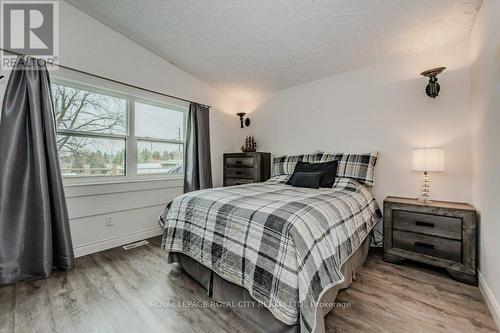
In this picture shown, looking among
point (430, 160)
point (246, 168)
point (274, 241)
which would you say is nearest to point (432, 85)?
point (430, 160)

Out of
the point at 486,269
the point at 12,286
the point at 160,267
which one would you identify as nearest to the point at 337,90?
the point at 486,269

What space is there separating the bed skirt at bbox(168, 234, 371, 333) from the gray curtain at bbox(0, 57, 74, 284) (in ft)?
4.04

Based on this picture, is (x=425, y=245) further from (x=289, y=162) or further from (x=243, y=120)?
(x=243, y=120)

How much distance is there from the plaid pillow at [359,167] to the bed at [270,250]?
19.0 inches

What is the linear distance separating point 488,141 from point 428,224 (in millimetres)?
839

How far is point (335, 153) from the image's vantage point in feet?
9.42

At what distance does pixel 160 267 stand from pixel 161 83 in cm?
246

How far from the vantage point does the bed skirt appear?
3.91 ft

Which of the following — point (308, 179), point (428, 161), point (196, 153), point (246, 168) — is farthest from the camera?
point (246, 168)

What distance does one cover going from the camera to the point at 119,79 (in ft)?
8.70

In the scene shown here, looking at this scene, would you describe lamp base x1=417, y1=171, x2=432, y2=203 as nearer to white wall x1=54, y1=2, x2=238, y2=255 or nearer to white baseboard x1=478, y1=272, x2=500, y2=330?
white baseboard x1=478, y1=272, x2=500, y2=330

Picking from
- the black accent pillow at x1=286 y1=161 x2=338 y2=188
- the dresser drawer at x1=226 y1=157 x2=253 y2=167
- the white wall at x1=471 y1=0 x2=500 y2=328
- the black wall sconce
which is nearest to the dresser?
the dresser drawer at x1=226 y1=157 x2=253 y2=167

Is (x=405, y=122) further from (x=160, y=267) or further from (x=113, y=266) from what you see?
(x=113, y=266)

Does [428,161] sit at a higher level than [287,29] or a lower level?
lower
